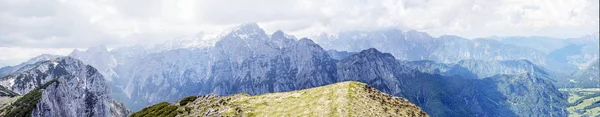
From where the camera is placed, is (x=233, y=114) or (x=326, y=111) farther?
(x=233, y=114)

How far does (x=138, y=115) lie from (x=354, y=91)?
47972mm

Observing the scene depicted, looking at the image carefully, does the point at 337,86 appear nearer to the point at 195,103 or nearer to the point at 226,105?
the point at 226,105

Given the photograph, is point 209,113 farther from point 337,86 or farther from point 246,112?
point 337,86

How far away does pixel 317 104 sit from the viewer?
59719 mm

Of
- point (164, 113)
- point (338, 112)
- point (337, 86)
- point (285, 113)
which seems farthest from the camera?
point (164, 113)

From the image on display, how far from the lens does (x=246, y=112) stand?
6619 centimetres

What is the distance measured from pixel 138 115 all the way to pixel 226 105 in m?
24.8

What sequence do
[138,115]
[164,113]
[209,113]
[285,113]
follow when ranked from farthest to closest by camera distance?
[138,115] < [164,113] < [209,113] < [285,113]

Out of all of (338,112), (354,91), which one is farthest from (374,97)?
(338,112)

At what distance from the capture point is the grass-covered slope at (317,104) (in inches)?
2236

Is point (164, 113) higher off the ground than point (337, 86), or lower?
lower

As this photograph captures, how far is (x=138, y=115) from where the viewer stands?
86500mm

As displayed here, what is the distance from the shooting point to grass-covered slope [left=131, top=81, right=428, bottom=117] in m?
56.8

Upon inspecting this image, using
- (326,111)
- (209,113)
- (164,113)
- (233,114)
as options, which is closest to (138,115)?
(164,113)
